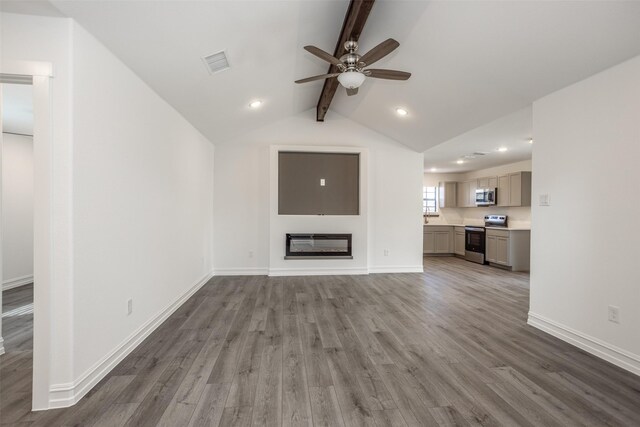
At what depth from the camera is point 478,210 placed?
26.3ft

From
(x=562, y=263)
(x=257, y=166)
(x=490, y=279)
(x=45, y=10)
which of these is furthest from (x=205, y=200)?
(x=490, y=279)

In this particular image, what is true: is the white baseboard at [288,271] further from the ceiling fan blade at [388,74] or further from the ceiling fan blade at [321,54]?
the ceiling fan blade at [321,54]

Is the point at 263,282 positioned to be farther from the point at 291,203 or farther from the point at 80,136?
the point at 80,136

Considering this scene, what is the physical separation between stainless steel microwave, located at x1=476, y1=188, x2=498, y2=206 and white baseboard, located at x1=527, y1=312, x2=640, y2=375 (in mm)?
4588

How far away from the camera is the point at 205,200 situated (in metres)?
4.77

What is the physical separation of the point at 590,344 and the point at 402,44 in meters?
3.31

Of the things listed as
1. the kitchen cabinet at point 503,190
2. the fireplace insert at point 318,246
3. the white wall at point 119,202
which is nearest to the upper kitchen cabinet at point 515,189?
the kitchen cabinet at point 503,190

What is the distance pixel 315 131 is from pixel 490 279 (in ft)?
13.9

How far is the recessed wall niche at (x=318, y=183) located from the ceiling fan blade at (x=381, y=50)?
2816 millimetres

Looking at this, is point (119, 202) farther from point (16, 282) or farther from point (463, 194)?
point (463, 194)

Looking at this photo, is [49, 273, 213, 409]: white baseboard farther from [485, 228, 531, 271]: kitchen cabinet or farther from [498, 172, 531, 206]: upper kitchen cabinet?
[498, 172, 531, 206]: upper kitchen cabinet

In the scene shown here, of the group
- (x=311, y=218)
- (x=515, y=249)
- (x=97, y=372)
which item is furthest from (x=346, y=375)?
(x=515, y=249)

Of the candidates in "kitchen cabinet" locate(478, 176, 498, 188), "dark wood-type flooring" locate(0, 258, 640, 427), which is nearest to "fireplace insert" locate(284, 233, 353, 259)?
"dark wood-type flooring" locate(0, 258, 640, 427)

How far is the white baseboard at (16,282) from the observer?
4.12 metres
